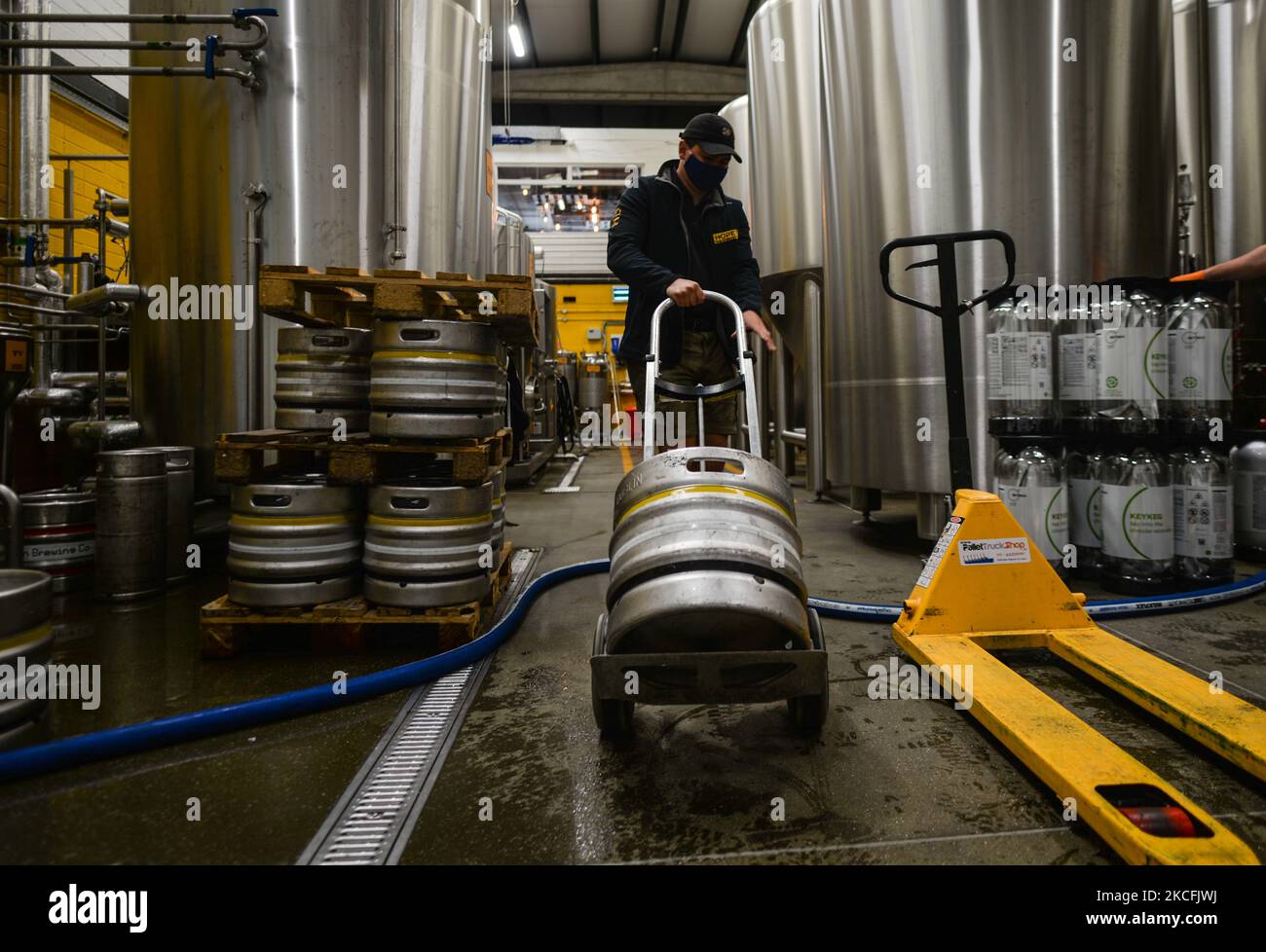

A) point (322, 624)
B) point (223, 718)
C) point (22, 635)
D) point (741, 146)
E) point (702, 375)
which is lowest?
point (223, 718)

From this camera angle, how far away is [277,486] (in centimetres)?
249

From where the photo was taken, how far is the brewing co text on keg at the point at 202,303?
3.86 meters

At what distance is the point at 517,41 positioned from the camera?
47.7 ft

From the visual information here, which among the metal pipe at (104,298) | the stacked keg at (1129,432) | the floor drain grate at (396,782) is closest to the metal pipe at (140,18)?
the metal pipe at (104,298)

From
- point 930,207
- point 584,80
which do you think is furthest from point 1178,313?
point 584,80

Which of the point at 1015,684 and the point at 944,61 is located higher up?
the point at 944,61

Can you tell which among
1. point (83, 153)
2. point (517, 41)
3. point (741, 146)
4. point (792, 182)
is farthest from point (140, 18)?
point (517, 41)

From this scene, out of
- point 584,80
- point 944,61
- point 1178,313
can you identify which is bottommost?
point 1178,313

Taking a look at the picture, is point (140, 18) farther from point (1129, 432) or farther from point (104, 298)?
point (1129, 432)

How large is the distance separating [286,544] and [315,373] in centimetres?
78

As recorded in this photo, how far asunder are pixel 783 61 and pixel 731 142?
11.4ft

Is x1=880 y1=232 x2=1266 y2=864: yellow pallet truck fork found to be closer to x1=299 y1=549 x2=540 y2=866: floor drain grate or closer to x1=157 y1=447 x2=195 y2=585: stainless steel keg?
x1=299 y1=549 x2=540 y2=866: floor drain grate

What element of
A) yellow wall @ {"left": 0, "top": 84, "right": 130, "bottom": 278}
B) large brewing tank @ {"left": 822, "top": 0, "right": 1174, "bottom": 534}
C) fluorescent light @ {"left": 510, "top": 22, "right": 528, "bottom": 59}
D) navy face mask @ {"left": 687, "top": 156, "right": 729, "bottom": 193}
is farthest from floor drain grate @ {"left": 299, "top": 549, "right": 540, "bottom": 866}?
fluorescent light @ {"left": 510, "top": 22, "right": 528, "bottom": 59}

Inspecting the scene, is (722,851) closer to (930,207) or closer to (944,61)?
(930,207)
